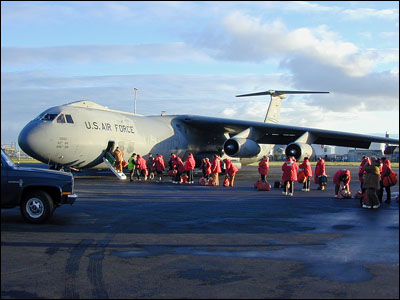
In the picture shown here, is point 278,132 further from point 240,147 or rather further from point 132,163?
point 132,163

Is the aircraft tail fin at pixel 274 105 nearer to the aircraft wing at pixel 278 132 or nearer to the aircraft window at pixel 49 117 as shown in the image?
the aircraft wing at pixel 278 132

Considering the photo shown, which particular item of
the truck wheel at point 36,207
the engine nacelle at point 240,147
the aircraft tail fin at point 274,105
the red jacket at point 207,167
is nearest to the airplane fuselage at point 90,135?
the engine nacelle at point 240,147

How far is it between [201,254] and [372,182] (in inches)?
260

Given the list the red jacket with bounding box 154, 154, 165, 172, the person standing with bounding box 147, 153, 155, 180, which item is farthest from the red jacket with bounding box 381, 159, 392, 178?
the person standing with bounding box 147, 153, 155, 180

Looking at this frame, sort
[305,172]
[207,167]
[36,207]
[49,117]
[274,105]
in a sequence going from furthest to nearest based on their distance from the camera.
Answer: [274,105] < [207,167] < [49,117] < [305,172] < [36,207]

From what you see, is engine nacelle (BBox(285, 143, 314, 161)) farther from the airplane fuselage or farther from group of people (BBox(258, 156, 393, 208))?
the airplane fuselage

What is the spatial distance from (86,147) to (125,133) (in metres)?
2.90

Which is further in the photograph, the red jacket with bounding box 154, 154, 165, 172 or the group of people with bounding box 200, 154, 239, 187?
the red jacket with bounding box 154, 154, 165, 172

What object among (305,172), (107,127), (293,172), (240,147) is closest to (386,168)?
(293,172)

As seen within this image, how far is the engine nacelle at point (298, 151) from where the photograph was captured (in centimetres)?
2373

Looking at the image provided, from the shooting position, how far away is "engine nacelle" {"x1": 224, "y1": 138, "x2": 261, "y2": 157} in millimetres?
24453

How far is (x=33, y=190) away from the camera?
9.65 m

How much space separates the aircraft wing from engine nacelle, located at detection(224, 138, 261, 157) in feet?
5.78

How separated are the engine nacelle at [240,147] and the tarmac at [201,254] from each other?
12.5 meters
